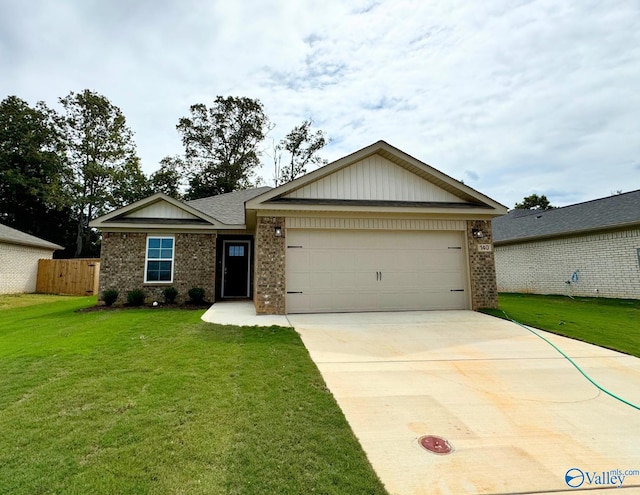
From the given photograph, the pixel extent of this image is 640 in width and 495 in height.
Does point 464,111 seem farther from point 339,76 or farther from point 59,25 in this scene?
point 59,25

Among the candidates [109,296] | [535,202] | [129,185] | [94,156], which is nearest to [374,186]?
[109,296]

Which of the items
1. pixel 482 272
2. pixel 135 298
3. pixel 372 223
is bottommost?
pixel 135 298

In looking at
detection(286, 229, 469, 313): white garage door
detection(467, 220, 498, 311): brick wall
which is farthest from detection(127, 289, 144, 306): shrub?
detection(467, 220, 498, 311): brick wall

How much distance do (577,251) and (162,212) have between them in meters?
16.9

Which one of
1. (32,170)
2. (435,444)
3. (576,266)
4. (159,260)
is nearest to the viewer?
(435,444)

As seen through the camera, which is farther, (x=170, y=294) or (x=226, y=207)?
(x=226, y=207)

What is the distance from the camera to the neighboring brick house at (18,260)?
15636mm

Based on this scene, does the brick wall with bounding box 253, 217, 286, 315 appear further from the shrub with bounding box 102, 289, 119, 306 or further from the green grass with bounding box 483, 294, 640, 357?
the green grass with bounding box 483, 294, 640, 357

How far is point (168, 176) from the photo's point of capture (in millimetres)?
30234

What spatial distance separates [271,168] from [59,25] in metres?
22.3

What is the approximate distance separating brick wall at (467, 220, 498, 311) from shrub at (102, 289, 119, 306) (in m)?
11.3

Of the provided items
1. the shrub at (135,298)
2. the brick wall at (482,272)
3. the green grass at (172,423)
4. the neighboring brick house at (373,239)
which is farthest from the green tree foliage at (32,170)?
the brick wall at (482,272)

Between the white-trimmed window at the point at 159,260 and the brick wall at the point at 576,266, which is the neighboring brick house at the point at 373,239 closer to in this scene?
the white-trimmed window at the point at 159,260

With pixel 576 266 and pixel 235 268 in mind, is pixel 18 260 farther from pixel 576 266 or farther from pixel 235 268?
pixel 576 266
